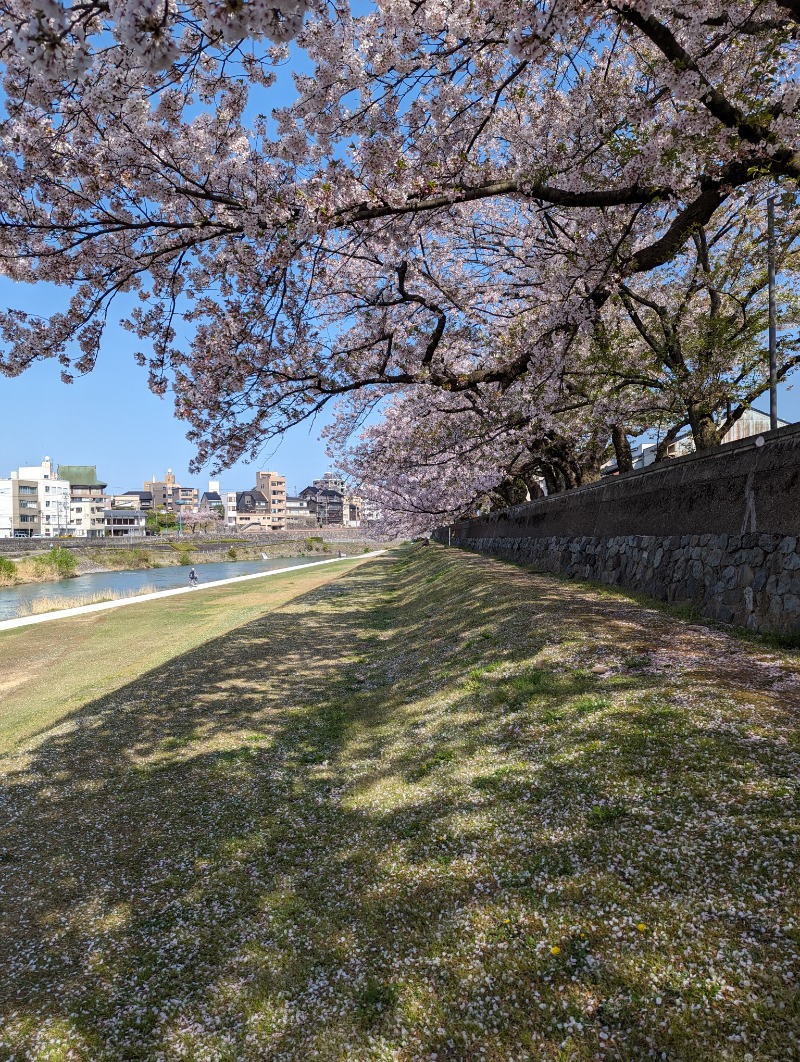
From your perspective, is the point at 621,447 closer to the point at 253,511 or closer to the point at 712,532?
the point at 712,532

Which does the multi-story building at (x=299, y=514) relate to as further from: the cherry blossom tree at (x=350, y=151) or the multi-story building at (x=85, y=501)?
the cherry blossom tree at (x=350, y=151)

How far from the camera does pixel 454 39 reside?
6.55 meters

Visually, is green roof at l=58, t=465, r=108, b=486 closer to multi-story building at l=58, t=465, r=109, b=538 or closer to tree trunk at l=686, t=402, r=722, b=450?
multi-story building at l=58, t=465, r=109, b=538

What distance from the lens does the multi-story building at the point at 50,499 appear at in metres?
122

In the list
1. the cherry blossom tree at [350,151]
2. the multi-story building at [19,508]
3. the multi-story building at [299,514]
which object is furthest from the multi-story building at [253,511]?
the cherry blossom tree at [350,151]

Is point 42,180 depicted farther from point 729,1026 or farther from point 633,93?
point 729,1026

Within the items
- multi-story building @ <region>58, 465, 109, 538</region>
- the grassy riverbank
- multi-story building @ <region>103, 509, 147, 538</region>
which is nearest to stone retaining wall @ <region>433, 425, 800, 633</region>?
the grassy riverbank

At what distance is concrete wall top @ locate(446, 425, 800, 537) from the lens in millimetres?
8289

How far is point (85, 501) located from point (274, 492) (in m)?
54.5

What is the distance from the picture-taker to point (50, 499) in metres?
124

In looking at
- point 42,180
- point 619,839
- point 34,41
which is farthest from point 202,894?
point 42,180

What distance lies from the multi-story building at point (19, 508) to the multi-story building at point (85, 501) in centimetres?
896

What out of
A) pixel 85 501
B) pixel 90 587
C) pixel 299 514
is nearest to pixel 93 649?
pixel 90 587

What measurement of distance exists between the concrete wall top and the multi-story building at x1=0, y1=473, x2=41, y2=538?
421ft
